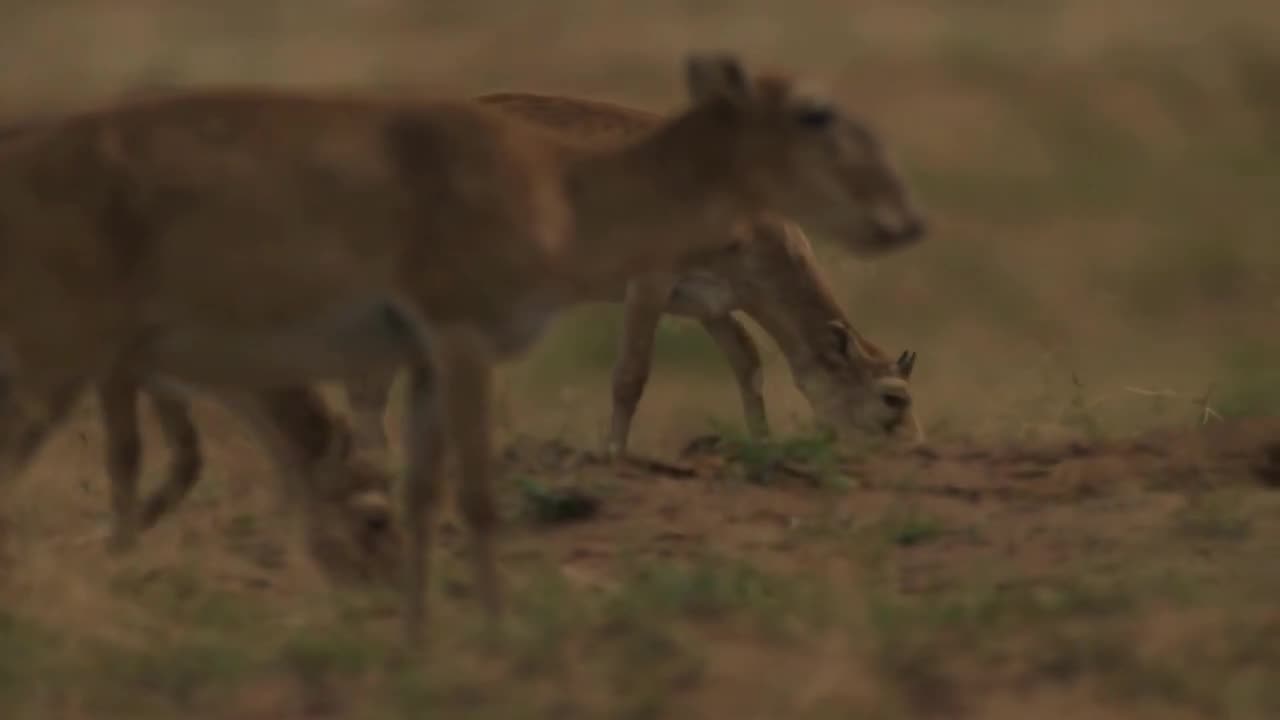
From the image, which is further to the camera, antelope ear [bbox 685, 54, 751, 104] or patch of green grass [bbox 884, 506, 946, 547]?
patch of green grass [bbox 884, 506, 946, 547]

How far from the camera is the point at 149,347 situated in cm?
777

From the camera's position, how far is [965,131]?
2598cm

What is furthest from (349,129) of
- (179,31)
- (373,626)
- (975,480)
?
(179,31)

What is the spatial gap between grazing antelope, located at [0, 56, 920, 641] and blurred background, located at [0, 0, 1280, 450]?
4517mm

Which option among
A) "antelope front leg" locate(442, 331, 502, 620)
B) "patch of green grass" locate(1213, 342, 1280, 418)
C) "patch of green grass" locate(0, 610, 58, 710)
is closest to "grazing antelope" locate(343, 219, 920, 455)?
"patch of green grass" locate(1213, 342, 1280, 418)

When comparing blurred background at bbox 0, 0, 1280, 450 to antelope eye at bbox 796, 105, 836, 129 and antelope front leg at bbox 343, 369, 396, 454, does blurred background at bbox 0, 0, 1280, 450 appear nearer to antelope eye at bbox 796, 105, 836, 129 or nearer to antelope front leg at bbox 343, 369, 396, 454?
antelope front leg at bbox 343, 369, 396, 454

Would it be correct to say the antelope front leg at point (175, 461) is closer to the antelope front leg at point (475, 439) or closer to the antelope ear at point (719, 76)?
the antelope front leg at point (475, 439)

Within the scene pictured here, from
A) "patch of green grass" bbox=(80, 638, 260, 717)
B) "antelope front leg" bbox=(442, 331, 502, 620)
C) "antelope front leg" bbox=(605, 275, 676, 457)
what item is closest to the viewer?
"patch of green grass" bbox=(80, 638, 260, 717)

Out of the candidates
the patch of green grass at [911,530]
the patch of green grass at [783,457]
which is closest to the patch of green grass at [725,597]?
the patch of green grass at [911,530]

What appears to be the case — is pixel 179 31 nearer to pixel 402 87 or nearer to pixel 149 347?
pixel 402 87

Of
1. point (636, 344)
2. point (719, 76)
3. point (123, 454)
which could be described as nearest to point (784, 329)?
point (636, 344)

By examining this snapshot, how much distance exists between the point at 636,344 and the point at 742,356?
35.9 inches

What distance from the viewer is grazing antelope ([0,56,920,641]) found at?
24.7 ft

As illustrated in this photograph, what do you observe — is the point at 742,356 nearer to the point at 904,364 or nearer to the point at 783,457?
the point at 904,364
